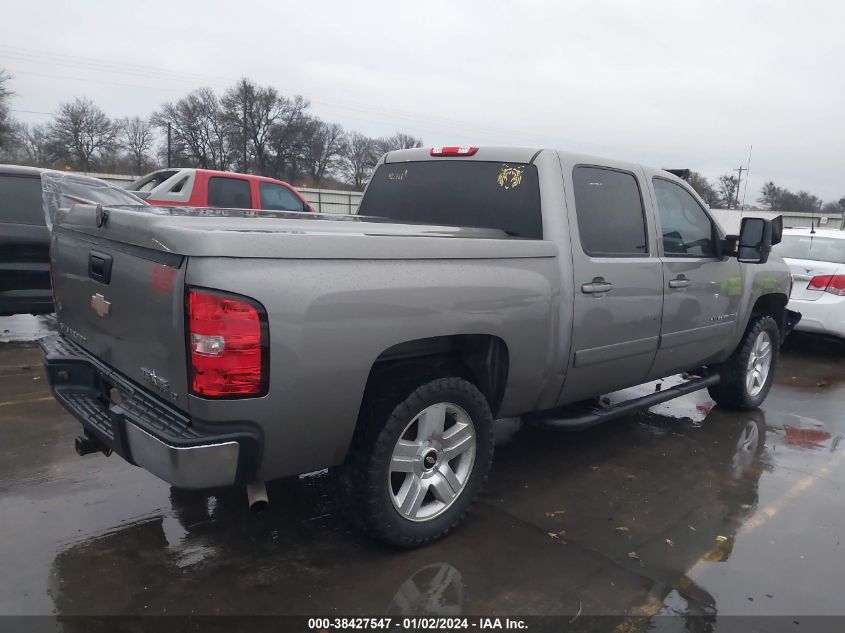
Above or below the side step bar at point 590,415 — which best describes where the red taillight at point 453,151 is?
above

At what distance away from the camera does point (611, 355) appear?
3.87 meters

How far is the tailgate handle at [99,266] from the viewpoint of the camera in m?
2.83

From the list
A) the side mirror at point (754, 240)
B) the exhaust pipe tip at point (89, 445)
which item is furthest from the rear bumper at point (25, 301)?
the side mirror at point (754, 240)

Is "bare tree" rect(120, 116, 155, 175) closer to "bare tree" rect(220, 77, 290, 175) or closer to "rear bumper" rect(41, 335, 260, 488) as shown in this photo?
"bare tree" rect(220, 77, 290, 175)

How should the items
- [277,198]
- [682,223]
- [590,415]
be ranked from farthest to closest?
1. [277,198]
2. [682,223]
3. [590,415]

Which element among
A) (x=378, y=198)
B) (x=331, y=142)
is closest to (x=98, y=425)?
(x=378, y=198)

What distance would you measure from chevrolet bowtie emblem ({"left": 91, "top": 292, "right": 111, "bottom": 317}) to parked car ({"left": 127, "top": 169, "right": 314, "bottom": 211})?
634cm

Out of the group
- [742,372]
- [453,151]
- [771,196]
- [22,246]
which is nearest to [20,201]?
[22,246]

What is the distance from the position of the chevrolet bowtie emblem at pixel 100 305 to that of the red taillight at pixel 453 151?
2339mm

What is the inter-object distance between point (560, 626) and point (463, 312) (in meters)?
1.38

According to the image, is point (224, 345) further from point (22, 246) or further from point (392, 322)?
point (22, 246)

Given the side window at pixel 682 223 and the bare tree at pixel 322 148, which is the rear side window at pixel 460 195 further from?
the bare tree at pixel 322 148

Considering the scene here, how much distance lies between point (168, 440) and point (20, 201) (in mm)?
5411

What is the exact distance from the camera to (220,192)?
9.77 metres
